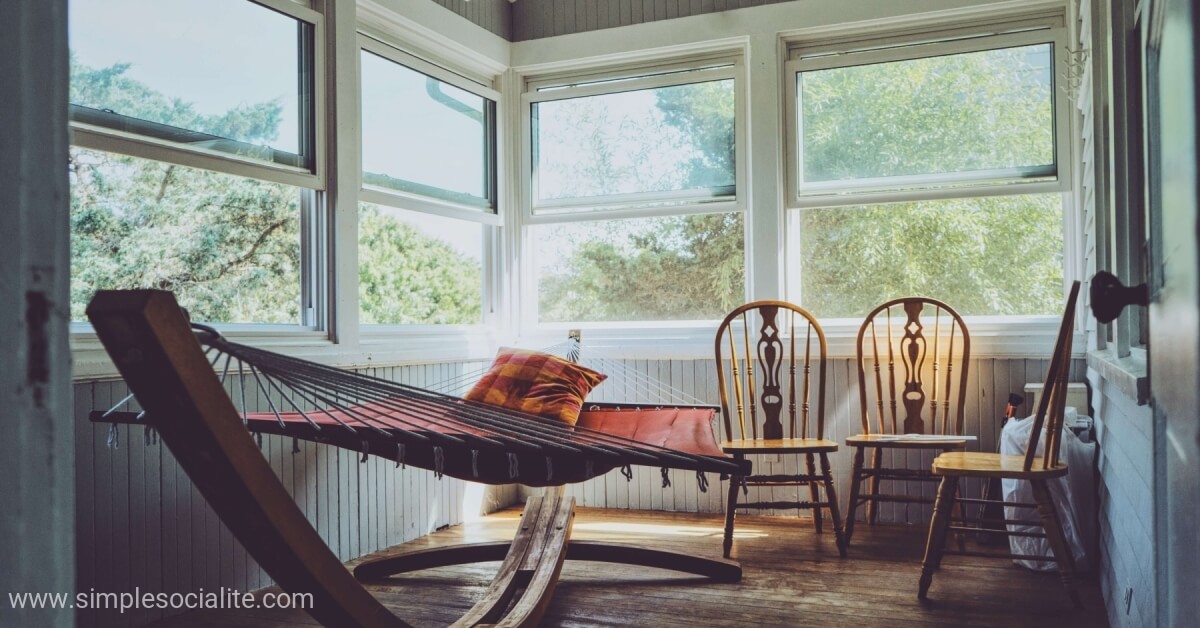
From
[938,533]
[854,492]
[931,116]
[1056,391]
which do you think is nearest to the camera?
[1056,391]

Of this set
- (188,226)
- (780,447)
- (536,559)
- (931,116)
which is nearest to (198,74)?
(188,226)

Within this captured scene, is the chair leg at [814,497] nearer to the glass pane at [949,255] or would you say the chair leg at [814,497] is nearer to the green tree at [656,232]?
the glass pane at [949,255]

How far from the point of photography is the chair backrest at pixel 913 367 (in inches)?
142

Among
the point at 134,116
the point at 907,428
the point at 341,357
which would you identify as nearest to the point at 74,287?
the point at 134,116

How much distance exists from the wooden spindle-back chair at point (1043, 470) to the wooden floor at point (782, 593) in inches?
5.3

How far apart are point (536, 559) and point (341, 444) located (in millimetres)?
843

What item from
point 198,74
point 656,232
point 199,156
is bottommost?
point 656,232

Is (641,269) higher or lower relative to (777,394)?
higher

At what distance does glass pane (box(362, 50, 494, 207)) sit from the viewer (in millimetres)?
3701

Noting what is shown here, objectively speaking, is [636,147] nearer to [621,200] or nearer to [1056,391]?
[621,200]

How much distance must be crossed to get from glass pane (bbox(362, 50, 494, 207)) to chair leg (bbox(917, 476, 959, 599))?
241cm

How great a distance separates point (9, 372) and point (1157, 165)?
46.5 inches

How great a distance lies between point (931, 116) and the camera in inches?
152

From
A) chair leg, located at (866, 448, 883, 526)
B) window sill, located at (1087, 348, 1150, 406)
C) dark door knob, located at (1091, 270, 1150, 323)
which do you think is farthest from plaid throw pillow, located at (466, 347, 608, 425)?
dark door knob, located at (1091, 270, 1150, 323)
